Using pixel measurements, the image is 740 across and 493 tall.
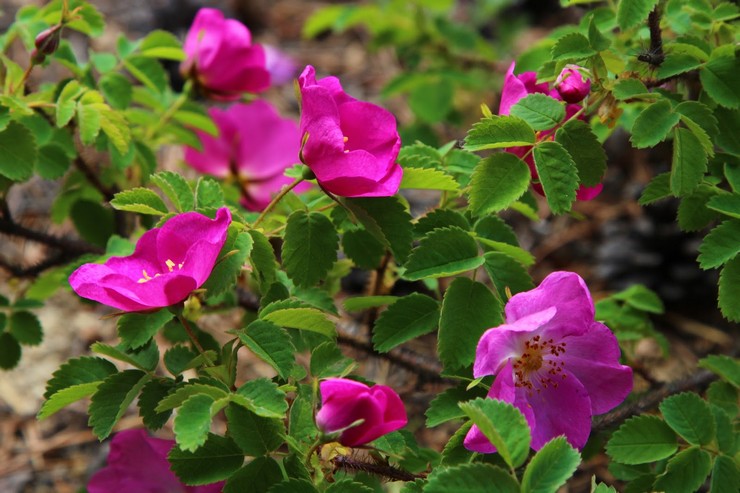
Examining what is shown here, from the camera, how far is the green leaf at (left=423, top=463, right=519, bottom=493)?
75 centimetres

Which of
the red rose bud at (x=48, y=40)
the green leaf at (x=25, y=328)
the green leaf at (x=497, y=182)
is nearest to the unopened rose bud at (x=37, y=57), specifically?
the red rose bud at (x=48, y=40)

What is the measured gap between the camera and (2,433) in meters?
1.92

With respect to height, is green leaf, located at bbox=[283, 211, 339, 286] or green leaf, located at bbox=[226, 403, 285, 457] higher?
green leaf, located at bbox=[283, 211, 339, 286]

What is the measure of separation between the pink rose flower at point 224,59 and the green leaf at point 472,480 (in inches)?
33.5

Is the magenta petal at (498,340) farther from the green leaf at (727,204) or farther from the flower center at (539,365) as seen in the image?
the green leaf at (727,204)

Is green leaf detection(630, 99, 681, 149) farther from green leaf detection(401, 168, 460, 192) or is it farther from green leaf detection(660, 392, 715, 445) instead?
green leaf detection(660, 392, 715, 445)

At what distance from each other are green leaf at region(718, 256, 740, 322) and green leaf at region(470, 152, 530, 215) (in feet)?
0.86

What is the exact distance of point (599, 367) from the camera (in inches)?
37.3

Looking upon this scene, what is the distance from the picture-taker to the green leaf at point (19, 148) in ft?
3.60

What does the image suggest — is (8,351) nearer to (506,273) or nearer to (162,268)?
(162,268)

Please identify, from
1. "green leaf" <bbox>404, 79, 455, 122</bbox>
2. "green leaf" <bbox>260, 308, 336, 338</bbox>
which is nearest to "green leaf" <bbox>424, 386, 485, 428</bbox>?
"green leaf" <bbox>260, 308, 336, 338</bbox>

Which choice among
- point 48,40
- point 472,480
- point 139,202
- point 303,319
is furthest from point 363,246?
point 48,40

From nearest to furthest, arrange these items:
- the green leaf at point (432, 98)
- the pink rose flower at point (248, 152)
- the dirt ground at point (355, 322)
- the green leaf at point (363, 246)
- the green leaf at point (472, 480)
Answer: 1. the green leaf at point (472, 480)
2. the green leaf at point (363, 246)
3. the pink rose flower at point (248, 152)
4. the dirt ground at point (355, 322)
5. the green leaf at point (432, 98)

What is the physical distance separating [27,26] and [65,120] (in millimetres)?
306
